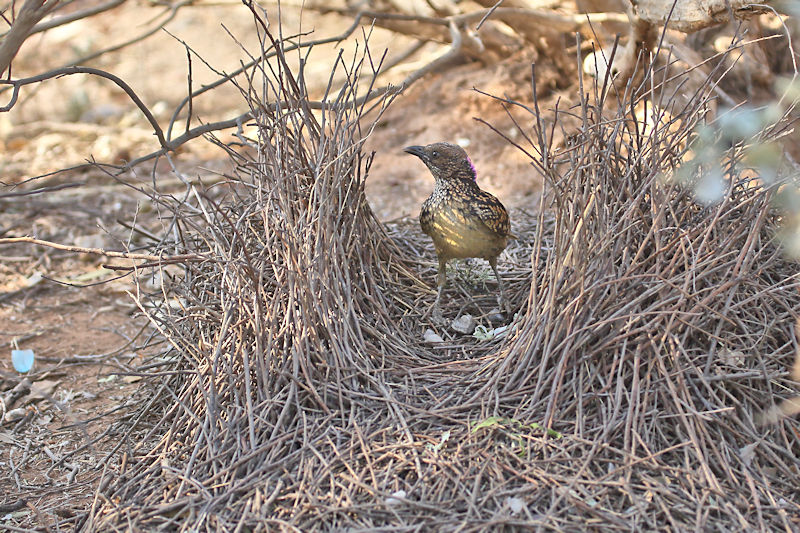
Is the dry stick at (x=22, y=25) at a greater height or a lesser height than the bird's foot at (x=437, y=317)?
greater

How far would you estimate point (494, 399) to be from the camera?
2832 mm

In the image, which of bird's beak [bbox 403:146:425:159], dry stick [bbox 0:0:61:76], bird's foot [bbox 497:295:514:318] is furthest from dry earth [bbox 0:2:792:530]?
bird's foot [bbox 497:295:514:318]

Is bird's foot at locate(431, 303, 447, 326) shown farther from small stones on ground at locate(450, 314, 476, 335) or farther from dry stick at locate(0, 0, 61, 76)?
dry stick at locate(0, 0, 61, 76)

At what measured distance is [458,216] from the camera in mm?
3686

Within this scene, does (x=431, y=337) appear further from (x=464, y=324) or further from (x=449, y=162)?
(x=449, y=162)

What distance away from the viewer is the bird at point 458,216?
3.68m

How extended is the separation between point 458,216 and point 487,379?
982mm

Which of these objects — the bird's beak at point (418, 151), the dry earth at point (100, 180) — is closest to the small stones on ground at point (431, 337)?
the bird's beak at point (418, 151)

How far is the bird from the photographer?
3680 mm

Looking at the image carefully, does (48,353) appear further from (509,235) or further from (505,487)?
(505,487)

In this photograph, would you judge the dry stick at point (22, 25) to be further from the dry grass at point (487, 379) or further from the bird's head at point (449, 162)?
the bird's head at point (449, 162)

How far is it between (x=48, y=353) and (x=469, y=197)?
2.63m

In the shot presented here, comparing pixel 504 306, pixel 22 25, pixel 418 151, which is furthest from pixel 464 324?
pixel 22 25

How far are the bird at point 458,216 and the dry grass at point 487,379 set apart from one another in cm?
42
